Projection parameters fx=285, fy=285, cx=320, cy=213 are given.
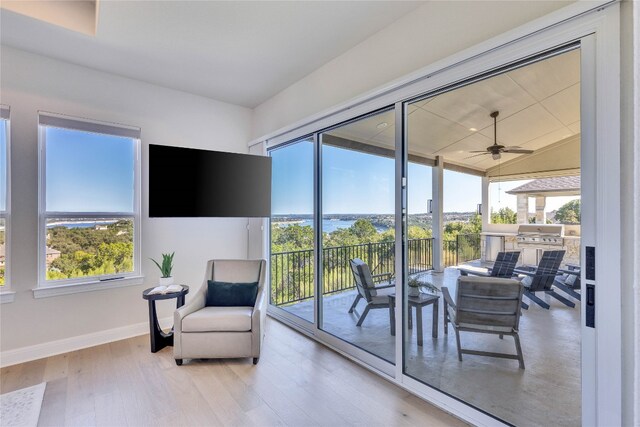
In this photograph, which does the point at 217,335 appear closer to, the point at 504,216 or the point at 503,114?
the point at 504,216

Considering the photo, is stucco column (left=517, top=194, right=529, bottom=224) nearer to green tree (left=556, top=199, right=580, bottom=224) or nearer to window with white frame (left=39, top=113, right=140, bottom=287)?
green tree (left=556, top=199, right=580, bottom=224)

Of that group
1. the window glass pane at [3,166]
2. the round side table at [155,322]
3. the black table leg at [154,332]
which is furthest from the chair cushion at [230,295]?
the window glass pane at [3,166]

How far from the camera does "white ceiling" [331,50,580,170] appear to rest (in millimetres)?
1506

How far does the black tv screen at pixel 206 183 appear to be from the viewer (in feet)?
9.72

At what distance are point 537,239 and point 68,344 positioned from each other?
409cm

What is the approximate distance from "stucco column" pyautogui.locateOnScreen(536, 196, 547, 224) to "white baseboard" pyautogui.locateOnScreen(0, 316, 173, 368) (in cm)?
386

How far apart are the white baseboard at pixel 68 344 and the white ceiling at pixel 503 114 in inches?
132

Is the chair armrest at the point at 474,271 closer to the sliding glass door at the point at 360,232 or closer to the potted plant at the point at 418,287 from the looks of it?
the potted plant at the point at 418,287

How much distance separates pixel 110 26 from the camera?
7.67ft

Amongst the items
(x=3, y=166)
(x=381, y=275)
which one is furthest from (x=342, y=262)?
(x=3, y=166)

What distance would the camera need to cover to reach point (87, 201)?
119 inches

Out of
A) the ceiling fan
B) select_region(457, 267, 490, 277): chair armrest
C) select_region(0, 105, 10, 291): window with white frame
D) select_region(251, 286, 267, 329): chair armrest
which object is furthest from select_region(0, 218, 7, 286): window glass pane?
the ceiling fan

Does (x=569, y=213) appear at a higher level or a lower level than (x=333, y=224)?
higher

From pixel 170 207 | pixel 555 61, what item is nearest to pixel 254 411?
pixel 170 207
